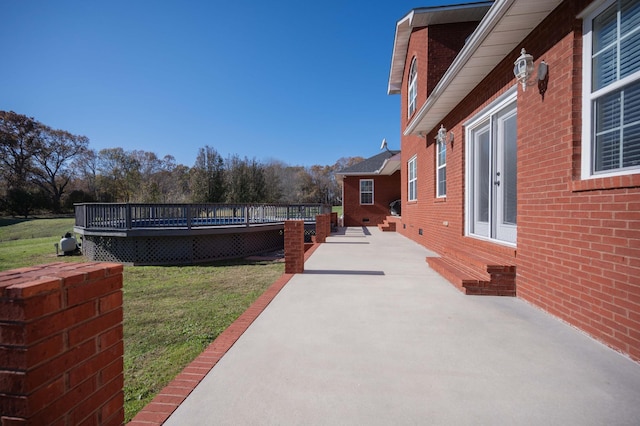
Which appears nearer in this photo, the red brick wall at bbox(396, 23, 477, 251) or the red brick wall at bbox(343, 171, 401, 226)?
the red brick wall at bbox(396, 23, 477, 251)

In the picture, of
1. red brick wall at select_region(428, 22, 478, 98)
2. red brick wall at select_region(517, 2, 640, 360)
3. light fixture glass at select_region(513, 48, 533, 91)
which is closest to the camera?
red brick wall at select_region(517, 2, 640, 360)

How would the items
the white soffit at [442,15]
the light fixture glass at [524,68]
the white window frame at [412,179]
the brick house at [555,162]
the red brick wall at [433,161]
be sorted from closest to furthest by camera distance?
1. the brick house at [555,162]
2. the light fixture glass at [524,68]
3. the red brick wall at [433,161]
4. the white soffit at [442,15]
5. the white window frame at [412,179]

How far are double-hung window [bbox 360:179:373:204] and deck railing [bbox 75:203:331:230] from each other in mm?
8122

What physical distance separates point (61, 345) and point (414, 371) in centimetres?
212

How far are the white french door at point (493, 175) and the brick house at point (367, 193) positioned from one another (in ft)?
40.3

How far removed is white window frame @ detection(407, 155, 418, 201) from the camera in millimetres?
10438

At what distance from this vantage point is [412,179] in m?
11.1

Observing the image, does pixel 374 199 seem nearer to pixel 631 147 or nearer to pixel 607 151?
pixel 607 151

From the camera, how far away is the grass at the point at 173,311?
3055 millimetres

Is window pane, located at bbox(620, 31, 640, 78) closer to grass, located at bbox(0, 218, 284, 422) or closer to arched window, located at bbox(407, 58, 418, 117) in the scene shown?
grass, located at bbox(0, 218, 284, 422)

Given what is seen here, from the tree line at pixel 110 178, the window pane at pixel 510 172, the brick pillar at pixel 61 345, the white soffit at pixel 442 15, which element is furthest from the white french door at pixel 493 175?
the tree line at pixel 110 178

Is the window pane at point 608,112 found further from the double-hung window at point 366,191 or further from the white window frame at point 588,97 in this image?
the double-hung window at point 366,191

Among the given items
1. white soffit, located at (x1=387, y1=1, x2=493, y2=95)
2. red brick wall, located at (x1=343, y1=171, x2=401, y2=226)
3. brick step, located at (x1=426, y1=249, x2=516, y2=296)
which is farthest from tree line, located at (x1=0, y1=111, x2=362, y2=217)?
brick step, located at (x1=426, y1=249, x2=516, y2=296)

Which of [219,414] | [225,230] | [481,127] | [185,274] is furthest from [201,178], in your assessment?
[219,414]
